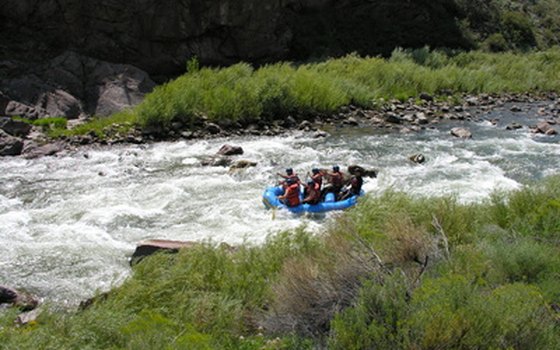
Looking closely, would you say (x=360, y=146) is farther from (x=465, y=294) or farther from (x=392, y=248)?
(x=465, y=294)

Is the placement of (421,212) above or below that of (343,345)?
below

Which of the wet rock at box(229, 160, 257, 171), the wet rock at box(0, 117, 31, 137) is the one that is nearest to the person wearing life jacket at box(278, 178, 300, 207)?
the wet rock at box(229, 160, 257, 171)

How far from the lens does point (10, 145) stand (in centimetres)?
1427

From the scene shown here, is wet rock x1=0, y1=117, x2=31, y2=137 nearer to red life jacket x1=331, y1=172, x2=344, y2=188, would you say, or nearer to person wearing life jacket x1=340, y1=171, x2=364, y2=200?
red life jacket x1=331, y1=172, x2=344, y2=188

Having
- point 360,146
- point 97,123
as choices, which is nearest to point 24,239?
point 97,123

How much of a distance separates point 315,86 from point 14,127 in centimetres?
953

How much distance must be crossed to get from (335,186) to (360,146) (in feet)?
15.4

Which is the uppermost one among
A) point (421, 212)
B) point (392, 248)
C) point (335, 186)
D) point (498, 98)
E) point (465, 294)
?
point (465, 294)

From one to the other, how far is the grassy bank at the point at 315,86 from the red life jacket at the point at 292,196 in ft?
23.1

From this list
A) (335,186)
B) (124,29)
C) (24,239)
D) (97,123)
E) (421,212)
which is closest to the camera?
(421,212)

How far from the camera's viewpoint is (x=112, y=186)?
1188 cm

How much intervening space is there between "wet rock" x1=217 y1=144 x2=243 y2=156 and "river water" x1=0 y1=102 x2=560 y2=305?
0.64ft

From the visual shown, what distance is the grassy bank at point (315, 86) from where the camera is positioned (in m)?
16.8

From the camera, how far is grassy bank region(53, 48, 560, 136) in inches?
663
